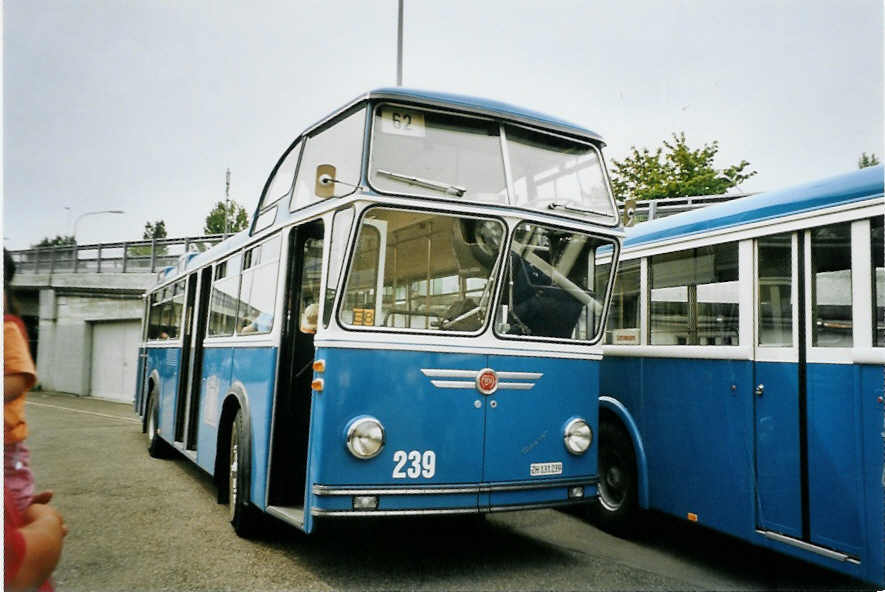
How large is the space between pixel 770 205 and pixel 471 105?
2.25 m

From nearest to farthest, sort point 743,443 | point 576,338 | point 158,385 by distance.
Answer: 1. point 743,443
2. point 576,338
3. point 158,385

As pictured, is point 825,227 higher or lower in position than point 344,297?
higher

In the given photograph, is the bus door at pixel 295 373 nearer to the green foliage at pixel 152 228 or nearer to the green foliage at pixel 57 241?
the green foliage at pixel 152 228

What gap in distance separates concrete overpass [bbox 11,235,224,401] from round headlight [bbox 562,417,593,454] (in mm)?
3446

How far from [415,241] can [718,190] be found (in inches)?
763

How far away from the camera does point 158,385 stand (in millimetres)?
11258

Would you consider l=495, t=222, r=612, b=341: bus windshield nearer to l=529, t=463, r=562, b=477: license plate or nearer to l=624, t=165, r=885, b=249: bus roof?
l=624, t=165, r=885, b=249: bus roof

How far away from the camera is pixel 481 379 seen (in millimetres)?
5133

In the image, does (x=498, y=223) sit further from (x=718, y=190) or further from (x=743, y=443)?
(x=718, y=190)

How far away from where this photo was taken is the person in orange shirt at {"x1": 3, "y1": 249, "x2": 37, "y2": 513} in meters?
2.69

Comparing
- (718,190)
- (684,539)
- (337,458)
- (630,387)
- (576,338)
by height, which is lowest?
(684,539)

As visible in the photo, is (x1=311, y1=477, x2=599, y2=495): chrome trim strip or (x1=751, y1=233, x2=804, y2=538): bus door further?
(x1=751, y1=233, x2=804, y2=538): bus door

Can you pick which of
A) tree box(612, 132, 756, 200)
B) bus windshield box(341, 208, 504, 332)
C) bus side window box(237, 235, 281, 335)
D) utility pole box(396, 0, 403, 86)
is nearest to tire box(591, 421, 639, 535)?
bus windshield box(341, 208, 504, 332)

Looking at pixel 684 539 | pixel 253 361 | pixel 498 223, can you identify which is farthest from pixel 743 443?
pixel 253 361
